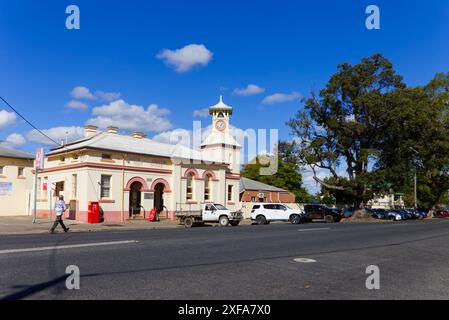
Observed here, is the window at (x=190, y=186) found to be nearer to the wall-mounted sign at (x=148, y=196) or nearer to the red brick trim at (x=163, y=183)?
the red brick trim at (x=163, y=183)

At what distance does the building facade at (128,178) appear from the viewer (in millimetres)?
32062

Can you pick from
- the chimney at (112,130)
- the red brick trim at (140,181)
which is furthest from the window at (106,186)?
the chimney at (112,130)

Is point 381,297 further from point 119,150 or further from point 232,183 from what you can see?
point 232,183

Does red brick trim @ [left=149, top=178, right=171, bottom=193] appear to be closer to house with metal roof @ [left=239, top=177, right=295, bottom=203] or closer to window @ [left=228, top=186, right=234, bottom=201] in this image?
window @ [left=228, top=186, right=234, bottom=201]

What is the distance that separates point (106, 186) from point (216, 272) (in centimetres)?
2540

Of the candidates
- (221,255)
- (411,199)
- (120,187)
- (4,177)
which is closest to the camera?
(221,255)

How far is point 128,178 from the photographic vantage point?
34000mm

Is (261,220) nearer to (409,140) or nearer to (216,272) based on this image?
(409,140)

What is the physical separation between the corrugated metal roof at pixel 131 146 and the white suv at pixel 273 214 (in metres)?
7.86

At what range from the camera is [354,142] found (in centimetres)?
4512

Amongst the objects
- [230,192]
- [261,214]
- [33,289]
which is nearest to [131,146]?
[230,192]

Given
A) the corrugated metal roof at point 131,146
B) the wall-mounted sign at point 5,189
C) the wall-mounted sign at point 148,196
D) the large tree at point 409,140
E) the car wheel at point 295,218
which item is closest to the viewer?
the corrugated metal roof at point 131,146
